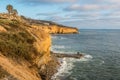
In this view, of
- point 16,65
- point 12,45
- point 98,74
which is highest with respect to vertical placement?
point 12,45

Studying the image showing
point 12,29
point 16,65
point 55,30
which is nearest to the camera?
point 16,65

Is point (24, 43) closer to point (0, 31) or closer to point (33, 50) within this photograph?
point (33, 50)

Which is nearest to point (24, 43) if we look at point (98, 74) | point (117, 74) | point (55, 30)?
point (98, 74)

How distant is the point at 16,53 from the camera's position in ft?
106

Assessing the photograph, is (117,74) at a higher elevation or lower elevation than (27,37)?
lower

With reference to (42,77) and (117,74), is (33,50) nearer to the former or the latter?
(42,77)

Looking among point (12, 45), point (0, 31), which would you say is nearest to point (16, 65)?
point (12, 45)

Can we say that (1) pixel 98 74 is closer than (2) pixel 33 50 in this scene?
No

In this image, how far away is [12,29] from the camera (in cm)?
4069

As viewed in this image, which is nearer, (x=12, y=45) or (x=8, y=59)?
(x=8, y=59)

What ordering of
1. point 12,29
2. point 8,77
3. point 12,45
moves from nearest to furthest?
point 8,77 → point 12,45 → point 12,29

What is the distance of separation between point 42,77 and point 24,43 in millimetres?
5509

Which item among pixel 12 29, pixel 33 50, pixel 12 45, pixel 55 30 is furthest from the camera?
pixel 55 30

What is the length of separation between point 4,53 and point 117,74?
21.1 metres
